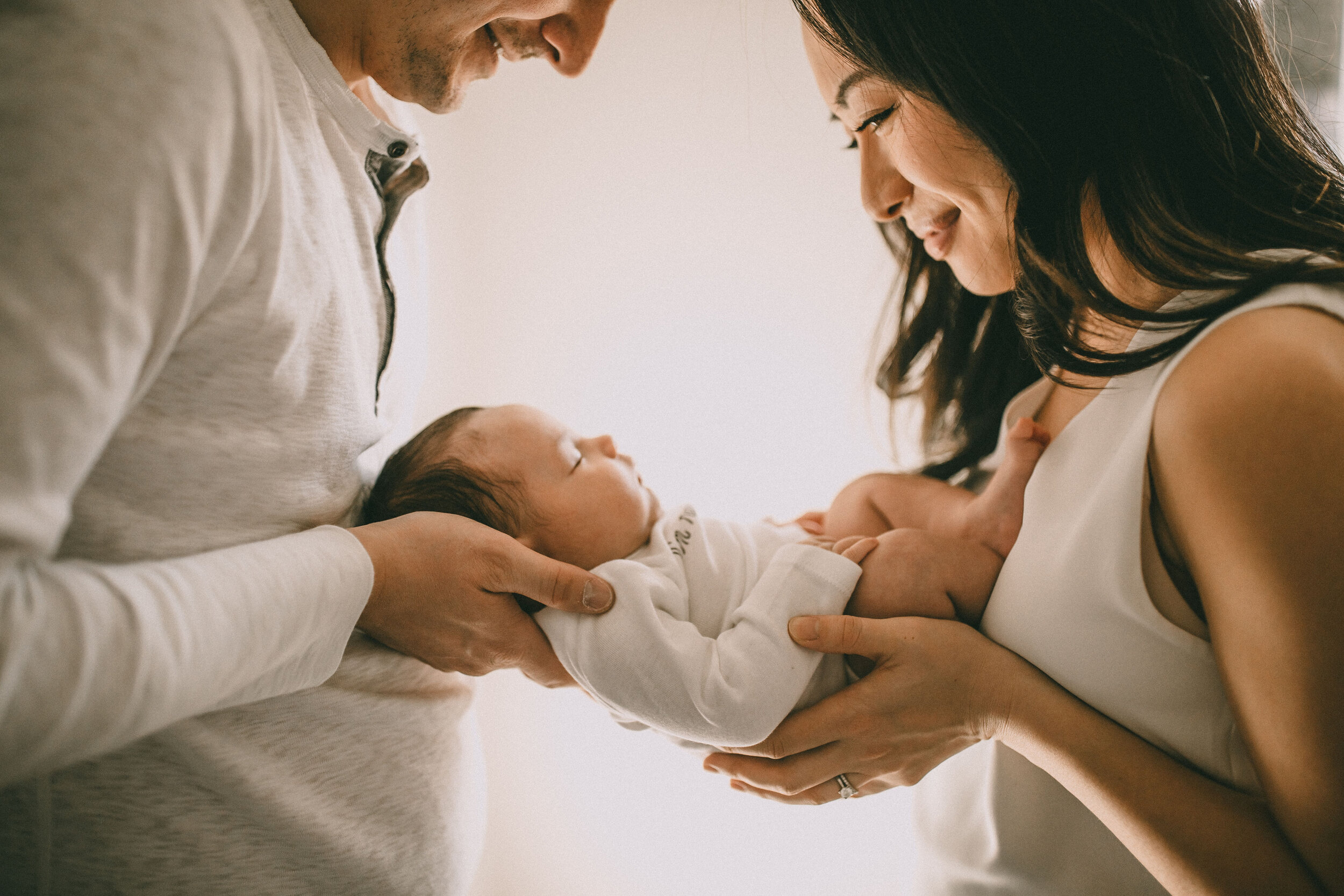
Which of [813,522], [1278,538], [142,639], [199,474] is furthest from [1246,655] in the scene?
[199,474]

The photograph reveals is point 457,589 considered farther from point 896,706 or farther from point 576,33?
point 576,33

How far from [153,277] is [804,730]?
0.84 meters

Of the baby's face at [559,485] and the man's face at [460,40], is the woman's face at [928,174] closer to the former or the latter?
the man's face at [460,40]

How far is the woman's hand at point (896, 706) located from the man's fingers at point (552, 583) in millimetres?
261

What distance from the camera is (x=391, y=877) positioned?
2.75 ft

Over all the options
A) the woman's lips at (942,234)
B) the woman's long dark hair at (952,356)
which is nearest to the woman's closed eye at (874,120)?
the woman's lips at (942,234)

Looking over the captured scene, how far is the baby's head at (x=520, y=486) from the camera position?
3.26 feet

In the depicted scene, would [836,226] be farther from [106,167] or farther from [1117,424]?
[106,167]

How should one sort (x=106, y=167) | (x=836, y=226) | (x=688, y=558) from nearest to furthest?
(x=106, y=167)
(x=688, y=558)
(x=836, y=226)

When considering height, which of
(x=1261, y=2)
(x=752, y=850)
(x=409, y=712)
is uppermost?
(x=1261, y=2)

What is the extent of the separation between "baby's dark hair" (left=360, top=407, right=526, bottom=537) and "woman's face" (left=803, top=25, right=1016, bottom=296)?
2.42ft

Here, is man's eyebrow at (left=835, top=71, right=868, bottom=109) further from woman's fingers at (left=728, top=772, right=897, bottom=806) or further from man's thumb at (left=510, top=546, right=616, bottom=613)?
woman's fingers at (left=728, top=772, right=897, bottom=806)

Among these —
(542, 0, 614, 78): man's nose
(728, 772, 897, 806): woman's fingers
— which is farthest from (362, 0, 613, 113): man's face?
(728, 772, 897, 806): woman's fingers

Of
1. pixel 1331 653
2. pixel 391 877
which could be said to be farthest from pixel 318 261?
pixel 1331 653
